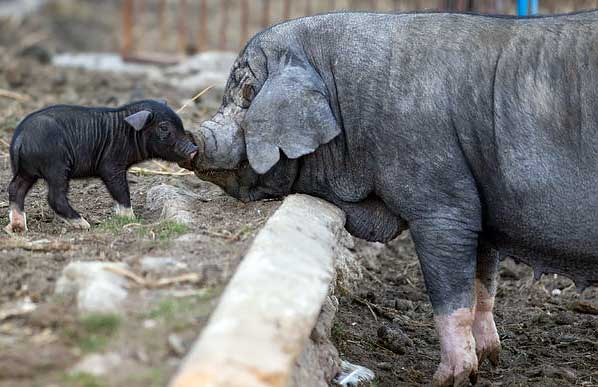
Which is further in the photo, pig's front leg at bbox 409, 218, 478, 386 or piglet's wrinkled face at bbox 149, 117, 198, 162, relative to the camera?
piglet's wrinkled face at bbox 149, 117, 198, 162

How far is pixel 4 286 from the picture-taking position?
4801mm

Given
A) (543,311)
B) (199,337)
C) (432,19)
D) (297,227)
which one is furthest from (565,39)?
(199,337)

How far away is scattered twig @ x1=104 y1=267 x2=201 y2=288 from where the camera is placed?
463 cm

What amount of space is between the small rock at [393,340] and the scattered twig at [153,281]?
1.89m

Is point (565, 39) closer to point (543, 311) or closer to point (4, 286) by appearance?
point (543, 311)

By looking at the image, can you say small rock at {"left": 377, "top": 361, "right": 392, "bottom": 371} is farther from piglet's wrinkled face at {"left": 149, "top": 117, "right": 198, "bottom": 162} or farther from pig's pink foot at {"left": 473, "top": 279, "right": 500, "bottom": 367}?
piglet's wrinkled face at {"left": 149, "top": 117, "right": 198, "bottom": 162}

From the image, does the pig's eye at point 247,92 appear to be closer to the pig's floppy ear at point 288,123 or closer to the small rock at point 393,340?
the pig's floppy ear at point 288,123

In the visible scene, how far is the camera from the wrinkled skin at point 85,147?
5973mm

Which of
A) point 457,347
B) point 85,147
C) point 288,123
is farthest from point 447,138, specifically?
point 85,147

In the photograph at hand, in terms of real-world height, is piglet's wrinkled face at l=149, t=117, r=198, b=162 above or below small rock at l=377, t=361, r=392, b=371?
above

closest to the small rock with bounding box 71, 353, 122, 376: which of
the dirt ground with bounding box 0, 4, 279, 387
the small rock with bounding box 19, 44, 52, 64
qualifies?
the dirt ground with bounding box 0, 4, 279, 387

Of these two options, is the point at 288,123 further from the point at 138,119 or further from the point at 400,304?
the point at 400,304

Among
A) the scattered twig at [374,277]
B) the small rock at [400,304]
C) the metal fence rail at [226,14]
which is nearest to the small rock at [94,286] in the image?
the small rock at [400,304]

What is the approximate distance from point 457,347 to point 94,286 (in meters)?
1.93
